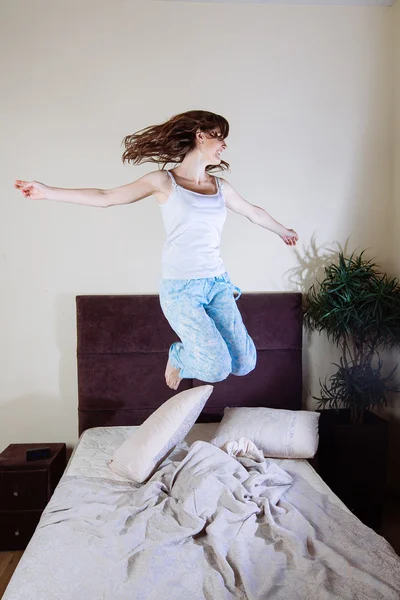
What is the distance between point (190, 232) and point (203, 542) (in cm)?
121

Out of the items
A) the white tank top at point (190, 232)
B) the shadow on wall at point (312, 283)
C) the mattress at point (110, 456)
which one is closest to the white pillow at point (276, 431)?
the mattress at point (110, 456)

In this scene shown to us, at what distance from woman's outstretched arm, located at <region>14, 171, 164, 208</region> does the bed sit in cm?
125

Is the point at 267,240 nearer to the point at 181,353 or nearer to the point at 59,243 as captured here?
the point at 59,243

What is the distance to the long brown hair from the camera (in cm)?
176

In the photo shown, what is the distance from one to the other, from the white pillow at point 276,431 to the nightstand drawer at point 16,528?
1.08 metres

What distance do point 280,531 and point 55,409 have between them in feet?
5.84

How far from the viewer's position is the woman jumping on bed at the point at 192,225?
70.2 inches

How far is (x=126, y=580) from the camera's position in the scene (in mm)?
1925

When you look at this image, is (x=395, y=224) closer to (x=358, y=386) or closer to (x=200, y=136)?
(x=358, y=386)

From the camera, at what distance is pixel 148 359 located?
338 cm

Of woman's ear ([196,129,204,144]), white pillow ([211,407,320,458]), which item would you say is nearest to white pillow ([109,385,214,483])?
white pillow ([211,407,320,458])

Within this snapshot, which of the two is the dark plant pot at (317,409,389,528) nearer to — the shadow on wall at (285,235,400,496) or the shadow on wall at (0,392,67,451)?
the shadow on wall at (285,235,400,496)

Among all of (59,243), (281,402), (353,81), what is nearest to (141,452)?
(281,402)

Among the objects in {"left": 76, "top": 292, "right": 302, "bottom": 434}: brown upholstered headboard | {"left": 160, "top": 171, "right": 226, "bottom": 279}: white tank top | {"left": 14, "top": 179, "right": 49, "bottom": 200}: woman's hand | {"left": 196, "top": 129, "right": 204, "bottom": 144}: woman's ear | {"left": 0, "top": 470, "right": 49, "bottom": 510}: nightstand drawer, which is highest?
{"left": 196, "top": 129, "right": 204, "bottom": 144}: woman's ear
